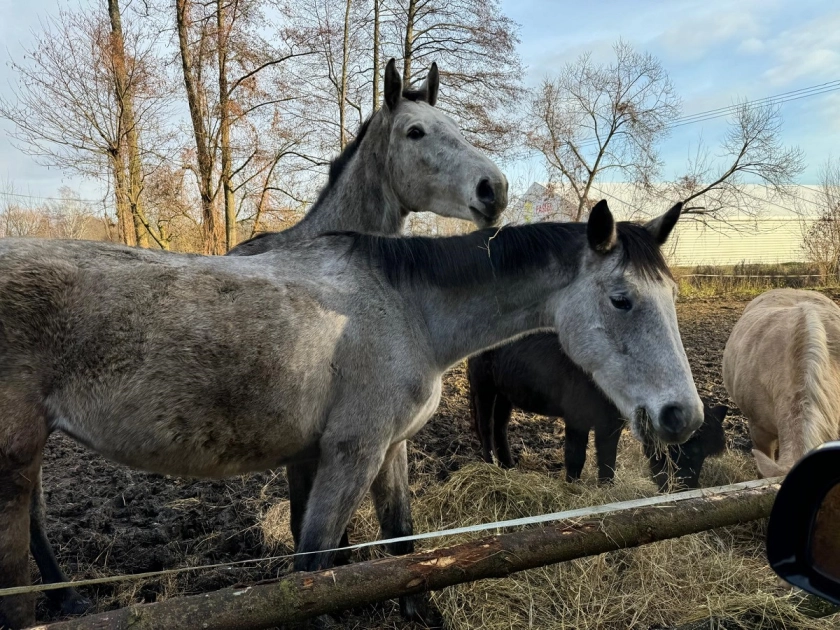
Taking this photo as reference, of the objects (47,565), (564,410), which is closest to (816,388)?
(564,410)

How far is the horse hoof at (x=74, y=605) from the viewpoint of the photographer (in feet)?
10.5

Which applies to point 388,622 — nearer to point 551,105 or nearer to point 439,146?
point 439,146

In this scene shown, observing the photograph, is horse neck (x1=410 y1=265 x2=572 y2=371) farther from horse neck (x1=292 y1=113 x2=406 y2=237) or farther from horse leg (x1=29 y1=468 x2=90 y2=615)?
horse leg (x1=29 y1=468 x2=90 y2=615)

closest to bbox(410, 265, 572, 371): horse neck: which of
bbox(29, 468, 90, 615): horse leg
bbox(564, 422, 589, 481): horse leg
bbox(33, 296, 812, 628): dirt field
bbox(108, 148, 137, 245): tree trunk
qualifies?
bbox(33, 296, 812, 628): dirt field

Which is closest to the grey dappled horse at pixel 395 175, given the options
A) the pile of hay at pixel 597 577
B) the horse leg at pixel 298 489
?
the horse leg at pixel 298 489

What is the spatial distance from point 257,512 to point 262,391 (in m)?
2.47

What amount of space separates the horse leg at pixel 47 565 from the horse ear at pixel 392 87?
3469 millimetres

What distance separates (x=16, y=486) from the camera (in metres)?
2.21

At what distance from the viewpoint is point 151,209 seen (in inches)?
538

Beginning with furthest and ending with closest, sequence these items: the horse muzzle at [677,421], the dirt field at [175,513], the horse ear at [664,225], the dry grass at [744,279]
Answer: the dry grass at [744,279]
the dirt field at [175,513]
the horse ear at [664,225]
the horse muzzle at [677,421]

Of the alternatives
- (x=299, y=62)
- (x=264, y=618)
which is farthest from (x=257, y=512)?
(x=299, y=62)

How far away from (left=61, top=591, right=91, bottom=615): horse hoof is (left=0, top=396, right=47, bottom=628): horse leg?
1.06 meters

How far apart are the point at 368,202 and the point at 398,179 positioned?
0.28 metres

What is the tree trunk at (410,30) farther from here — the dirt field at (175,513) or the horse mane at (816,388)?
the horse mane at (816,388)
